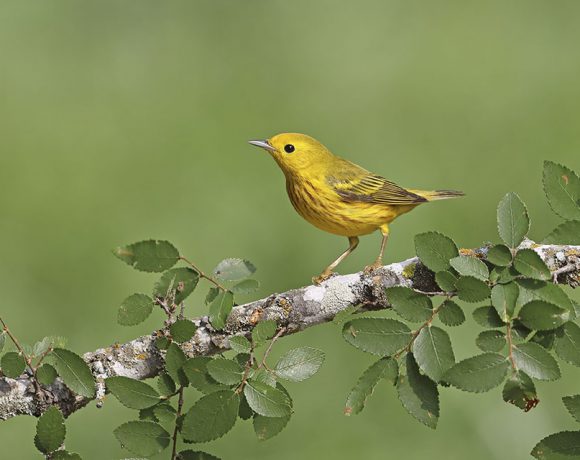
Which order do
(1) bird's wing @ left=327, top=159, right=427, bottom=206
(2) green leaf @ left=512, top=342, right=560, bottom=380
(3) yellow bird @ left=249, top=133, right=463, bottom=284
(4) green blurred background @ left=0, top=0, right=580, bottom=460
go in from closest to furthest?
(2) green leaf @ left=512, top=342, right=560, bottom=380, (3) yellow bird @ left=249, top=133, right=463, bottom=284, (1) bird's wing @ left=327, top=159, right=427, bottom=206, (4) green blurred background @ left=0, top=0, right=580, bottom=460

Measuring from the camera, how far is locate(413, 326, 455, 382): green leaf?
7.48 feet

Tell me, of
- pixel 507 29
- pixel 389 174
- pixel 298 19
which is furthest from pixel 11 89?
pixel 507 29

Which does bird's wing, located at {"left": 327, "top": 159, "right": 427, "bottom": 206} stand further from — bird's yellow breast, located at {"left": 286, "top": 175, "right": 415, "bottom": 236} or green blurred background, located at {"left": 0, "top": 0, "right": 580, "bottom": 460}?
green blurred background, located at {"left": 0, "top": 0, "right": 580, "bottom": 460}

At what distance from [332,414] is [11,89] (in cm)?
483

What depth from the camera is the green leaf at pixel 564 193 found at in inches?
96.0

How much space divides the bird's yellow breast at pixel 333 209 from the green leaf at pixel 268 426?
48.8 inches

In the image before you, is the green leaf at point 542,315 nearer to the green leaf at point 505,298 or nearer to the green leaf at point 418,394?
the green leaf at point 505,298

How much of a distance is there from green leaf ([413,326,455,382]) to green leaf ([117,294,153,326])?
0.71 metres

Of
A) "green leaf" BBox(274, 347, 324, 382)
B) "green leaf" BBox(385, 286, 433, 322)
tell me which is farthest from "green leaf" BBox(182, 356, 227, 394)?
"green leaf" BBox(385, 286, 433, 322)

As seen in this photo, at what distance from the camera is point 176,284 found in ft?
8.51

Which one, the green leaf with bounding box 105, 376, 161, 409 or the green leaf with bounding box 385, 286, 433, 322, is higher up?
the green leaf with bounding box 385, 286, 433, 322

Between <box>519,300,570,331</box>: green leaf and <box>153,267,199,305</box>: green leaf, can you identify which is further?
<box>153,267,199,305</box>: green leaf

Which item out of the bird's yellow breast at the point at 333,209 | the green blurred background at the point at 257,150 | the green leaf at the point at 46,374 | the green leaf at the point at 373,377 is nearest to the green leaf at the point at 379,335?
the green leaf at the point at 373,377

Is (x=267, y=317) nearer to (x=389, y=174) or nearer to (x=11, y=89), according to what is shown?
(x=389, y=174)
